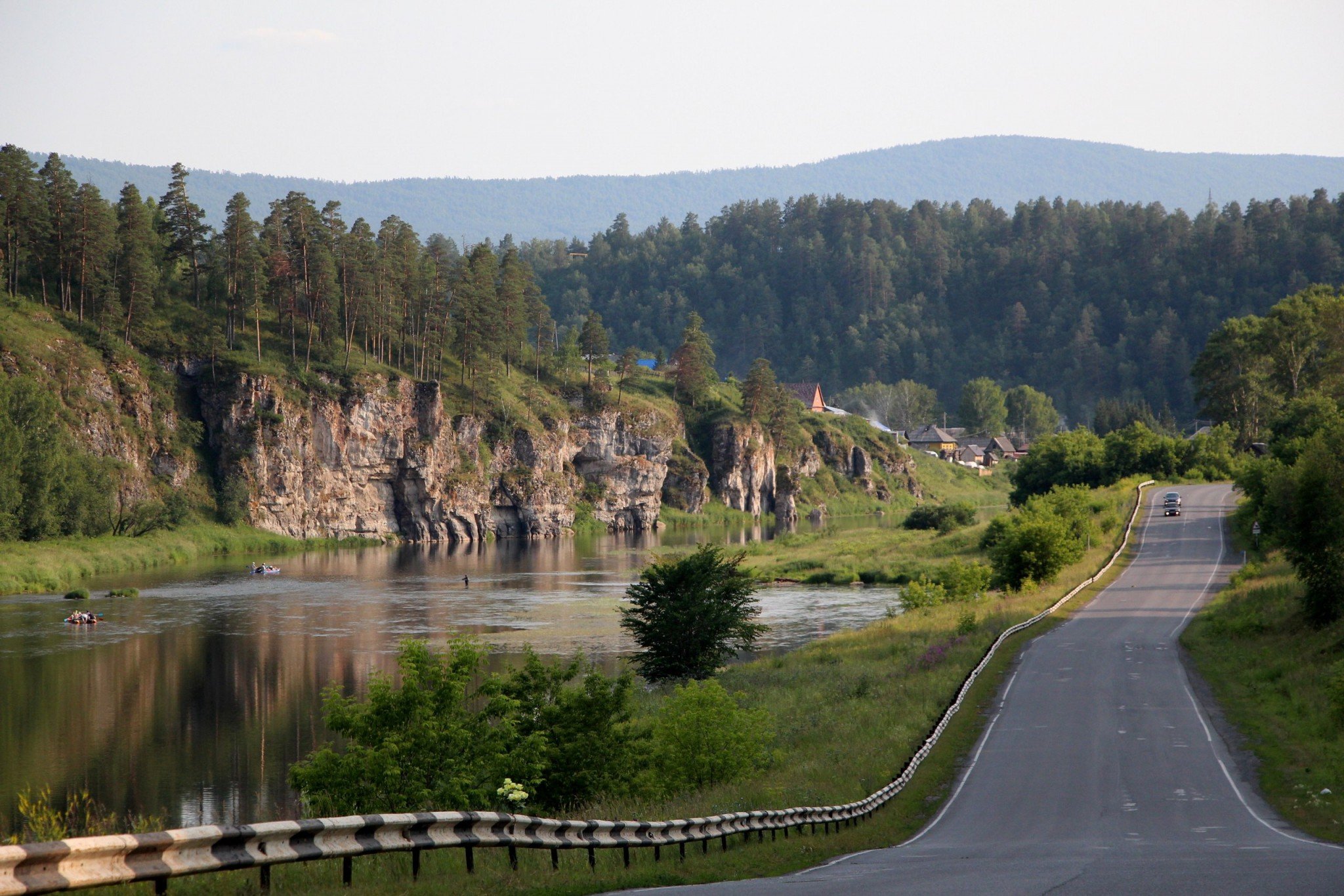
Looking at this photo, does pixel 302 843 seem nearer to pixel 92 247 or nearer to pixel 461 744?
pixel 461 744

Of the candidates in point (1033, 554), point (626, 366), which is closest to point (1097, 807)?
point (1033, 554)

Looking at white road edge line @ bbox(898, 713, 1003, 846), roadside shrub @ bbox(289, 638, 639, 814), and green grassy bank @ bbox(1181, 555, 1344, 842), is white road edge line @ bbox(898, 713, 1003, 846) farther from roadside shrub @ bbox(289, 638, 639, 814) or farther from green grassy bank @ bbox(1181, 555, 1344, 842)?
roadside shrub @ bbox(289, 638, 639, 814)

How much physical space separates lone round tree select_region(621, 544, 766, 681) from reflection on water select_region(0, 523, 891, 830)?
4630 mm

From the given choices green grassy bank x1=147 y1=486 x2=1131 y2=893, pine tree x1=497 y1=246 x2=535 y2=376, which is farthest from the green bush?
pine tree x1=497 y1=246 x2=535 y2=376

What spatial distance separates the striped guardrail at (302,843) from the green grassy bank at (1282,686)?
12.7 m

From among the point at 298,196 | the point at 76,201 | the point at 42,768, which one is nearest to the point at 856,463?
the point at 298,196

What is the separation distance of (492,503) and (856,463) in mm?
71199

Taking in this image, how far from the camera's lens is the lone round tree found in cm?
4538

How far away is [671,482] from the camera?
158m

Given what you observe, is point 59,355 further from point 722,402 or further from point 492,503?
point 722,402

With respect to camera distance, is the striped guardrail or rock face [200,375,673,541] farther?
rock face [200,375,673,541]

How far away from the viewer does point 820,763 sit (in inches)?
1064

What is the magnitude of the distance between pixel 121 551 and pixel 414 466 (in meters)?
40.9

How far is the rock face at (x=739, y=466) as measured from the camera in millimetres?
162875
